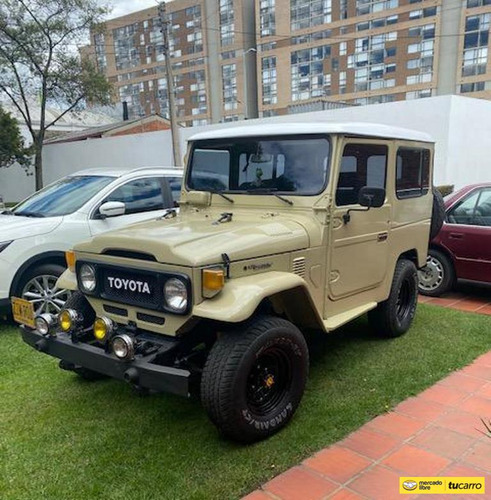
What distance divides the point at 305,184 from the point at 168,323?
5.09 feet

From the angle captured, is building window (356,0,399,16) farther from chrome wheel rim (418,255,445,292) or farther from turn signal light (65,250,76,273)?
turn signal light (65,250,76,273)

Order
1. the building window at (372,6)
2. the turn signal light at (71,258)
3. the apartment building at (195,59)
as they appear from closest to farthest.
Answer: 1. the turn signal light at (71,258)
2. the building window at (372,6)
3. the apartment building at (195,59)

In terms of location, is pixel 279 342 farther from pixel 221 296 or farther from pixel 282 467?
pixel 282 467

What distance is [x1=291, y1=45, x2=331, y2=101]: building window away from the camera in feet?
192

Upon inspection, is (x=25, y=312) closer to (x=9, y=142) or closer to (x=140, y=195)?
(x=140, y=195)

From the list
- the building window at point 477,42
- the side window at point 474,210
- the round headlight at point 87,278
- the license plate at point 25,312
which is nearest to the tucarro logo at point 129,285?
the round headlight at point 87,278

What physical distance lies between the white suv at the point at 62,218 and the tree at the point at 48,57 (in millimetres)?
15911

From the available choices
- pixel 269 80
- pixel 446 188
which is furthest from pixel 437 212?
pixel 269 80

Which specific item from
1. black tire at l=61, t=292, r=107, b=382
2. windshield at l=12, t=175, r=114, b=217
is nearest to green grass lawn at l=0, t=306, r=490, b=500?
black tire at l=61, t=292, r=107, b=382

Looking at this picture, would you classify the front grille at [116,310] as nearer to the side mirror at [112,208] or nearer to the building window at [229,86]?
the side mirror at [112,208]

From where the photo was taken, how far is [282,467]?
109 inches

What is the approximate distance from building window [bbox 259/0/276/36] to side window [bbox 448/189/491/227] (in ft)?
197

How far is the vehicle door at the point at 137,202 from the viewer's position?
18.3 ft

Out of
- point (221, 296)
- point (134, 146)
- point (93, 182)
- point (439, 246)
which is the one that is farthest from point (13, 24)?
point (221, 296)
